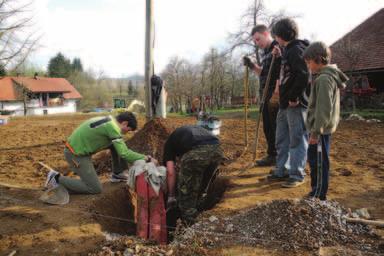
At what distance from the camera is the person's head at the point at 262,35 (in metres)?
4.46

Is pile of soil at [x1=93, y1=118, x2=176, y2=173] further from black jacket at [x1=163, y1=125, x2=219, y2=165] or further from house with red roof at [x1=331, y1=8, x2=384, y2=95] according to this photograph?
house with red roof at [x1=331, y1=8, x2=384, y2=95]

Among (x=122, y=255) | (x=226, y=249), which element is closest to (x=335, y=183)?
(x=226, y=249)

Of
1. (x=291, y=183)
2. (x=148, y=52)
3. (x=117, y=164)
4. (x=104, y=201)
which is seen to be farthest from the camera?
(x=148, y=52)

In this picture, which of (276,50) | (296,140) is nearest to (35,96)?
(276,50)

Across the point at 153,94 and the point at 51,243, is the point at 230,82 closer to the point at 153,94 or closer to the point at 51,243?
the point at 153,94

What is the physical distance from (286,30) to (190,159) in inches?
74.7

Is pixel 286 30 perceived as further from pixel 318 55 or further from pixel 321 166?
pixel 321 166

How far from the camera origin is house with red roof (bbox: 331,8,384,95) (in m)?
14.6

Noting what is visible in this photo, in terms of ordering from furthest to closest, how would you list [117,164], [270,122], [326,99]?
[270,122] < [117,164] < [326,99]

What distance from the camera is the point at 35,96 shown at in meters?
40.6

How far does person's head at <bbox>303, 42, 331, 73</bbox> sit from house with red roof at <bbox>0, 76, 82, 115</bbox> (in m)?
36.9

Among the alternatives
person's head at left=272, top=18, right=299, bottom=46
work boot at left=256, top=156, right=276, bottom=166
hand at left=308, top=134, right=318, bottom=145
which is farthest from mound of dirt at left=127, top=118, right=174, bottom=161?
hand at left=308, top=134, right=318, bottom=145

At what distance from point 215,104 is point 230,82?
346cm

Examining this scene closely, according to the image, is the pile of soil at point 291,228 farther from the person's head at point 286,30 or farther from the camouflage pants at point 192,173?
the person's head at point 286,30
